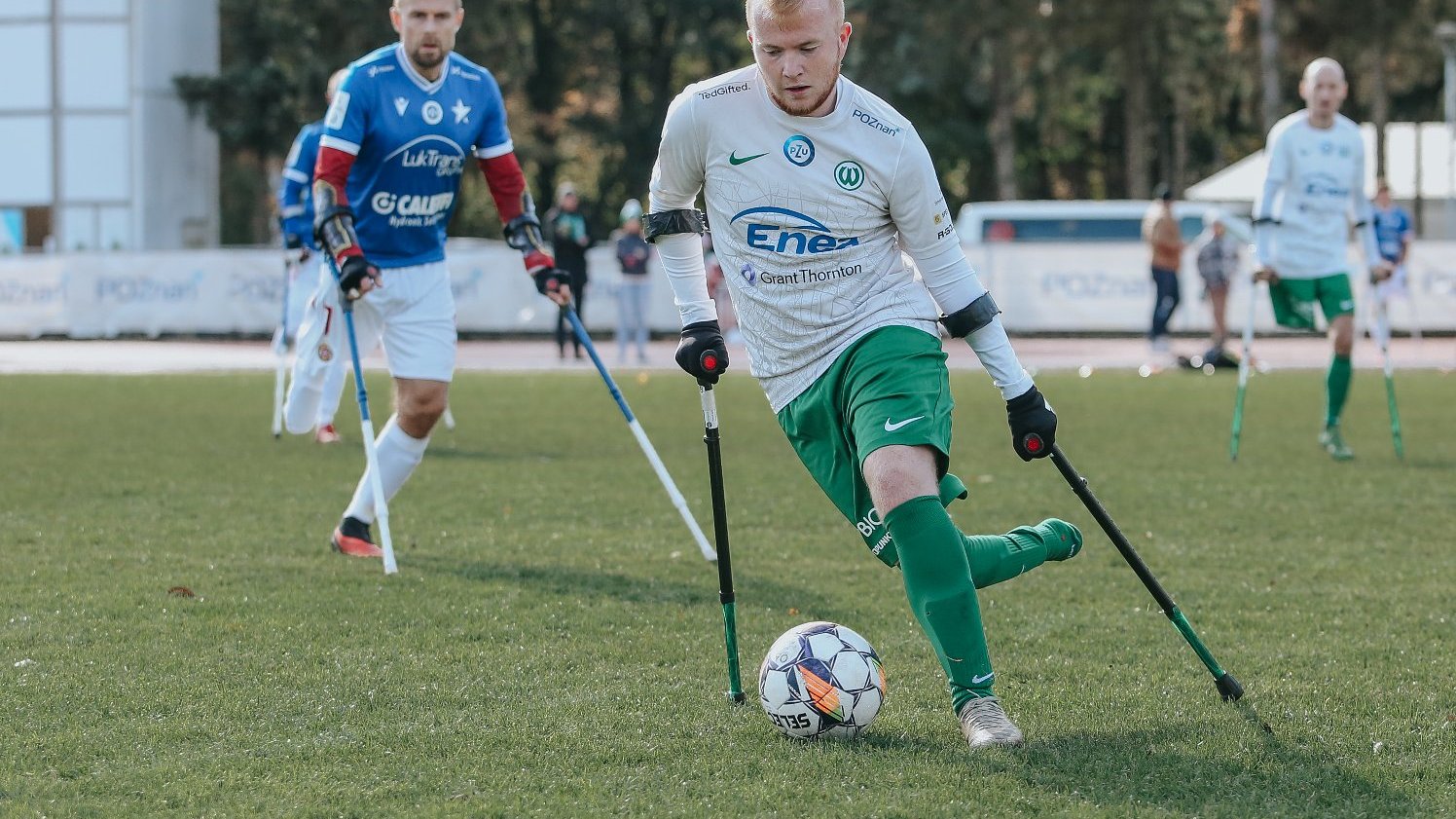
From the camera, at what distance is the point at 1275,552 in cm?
797

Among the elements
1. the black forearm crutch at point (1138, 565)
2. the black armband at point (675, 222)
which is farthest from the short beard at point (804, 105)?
the black forearm crutch at point (1138, 565)

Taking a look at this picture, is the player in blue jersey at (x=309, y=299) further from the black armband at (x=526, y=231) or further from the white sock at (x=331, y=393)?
the black armband at (x=526, y=231)

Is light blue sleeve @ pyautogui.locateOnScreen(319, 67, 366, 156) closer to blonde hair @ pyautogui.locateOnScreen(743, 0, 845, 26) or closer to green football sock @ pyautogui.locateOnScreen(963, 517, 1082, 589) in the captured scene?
blonde hair @ pyautogui.locateOnScreen(743, 0, 845, 26)

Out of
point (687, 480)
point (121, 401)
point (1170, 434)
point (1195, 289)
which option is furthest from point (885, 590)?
point (1195, 289)

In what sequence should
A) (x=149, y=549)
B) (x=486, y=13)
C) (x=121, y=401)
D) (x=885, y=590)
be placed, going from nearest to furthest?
(x=885, y=590) → (x=149, y=549) → (x=121, y=401) → (x=486, y=13)

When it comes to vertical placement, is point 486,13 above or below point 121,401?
above

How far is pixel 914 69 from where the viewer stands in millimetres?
46531

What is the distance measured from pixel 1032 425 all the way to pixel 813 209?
794mm

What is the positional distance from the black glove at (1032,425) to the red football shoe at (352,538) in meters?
3.91

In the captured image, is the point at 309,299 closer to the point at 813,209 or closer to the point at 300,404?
the point at 300,404

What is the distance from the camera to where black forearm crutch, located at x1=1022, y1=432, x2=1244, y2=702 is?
15.4 ft

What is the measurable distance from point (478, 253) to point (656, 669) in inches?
950

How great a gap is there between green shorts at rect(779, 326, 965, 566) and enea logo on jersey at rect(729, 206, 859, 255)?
10.3 inches

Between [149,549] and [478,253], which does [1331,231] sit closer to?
[149,549]
